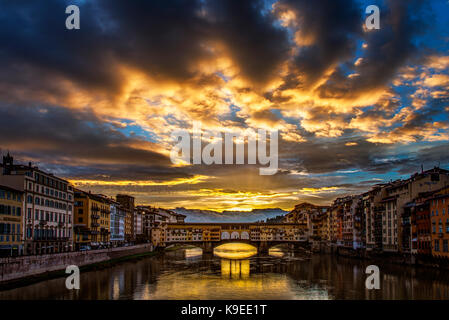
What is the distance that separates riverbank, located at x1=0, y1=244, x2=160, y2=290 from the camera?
43.5 meters

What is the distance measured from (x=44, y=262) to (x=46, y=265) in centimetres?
72

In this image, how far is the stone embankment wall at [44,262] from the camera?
43.8m

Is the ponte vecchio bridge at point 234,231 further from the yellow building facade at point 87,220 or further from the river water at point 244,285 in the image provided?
the river water at point 244,285

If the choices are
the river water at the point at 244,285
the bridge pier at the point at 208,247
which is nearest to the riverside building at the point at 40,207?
the river water at the point at 244,285

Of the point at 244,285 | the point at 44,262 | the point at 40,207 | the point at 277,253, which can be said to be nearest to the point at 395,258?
the point at 244,285

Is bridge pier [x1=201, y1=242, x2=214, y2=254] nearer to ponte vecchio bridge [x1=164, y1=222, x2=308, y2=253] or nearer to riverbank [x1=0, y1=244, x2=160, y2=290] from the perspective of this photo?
ponte vecchio bridge [x1=164, y1=222, x2=308, y2=253]

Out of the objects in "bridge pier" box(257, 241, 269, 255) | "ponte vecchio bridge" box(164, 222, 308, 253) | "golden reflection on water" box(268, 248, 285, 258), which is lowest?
"golden reflection on water" box(268, 248, 285, 258)

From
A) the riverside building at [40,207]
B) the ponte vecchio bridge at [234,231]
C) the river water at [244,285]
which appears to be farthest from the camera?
the ponte vecchio bridge at [234,231]

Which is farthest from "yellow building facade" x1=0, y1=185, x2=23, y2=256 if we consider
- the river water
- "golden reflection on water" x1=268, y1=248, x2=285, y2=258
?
"golden reflection on water" x1=268, y1=248, x2=285, y2=258

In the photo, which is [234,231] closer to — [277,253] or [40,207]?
[277,253]

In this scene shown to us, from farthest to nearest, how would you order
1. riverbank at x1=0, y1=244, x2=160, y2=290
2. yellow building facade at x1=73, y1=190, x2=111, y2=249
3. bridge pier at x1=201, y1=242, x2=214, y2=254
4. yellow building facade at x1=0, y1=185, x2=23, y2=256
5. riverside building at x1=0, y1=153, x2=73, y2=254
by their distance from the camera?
bridge pier at x1=201, y1=242, x2=214, y2=254 < yellow building facade at x1=73, y1=190, x2=111, y2=249 < riverside building at x1=0, y1=153, x2=73, y2=254 < yellow building facade at x1=0, y1=185, x2=23, y2=256 < riverbank at x1=0, y1=244, x2=160, y2=290

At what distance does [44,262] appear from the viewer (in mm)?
52094
